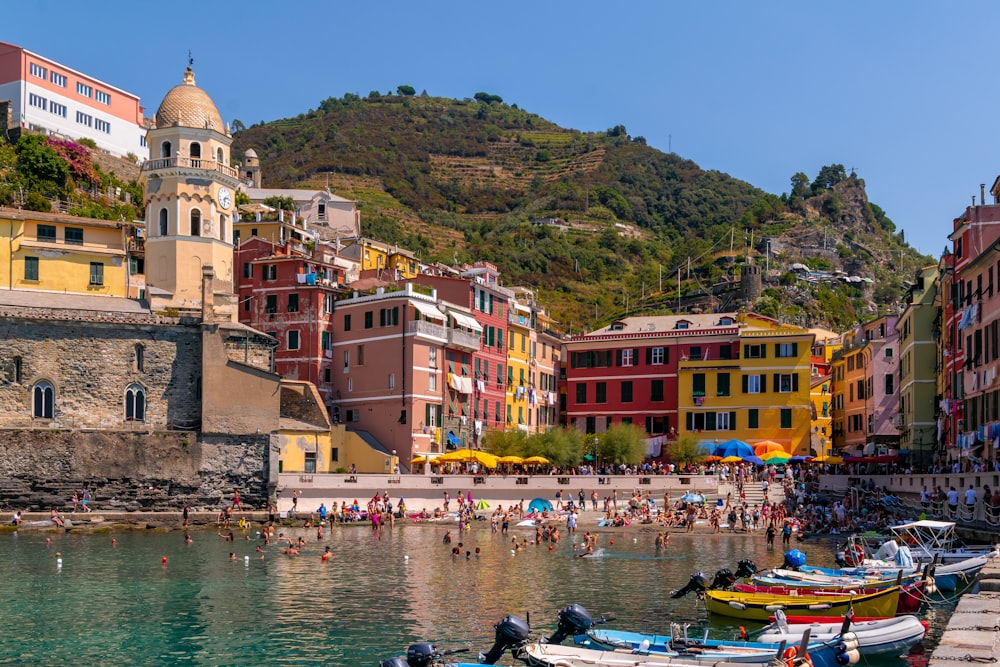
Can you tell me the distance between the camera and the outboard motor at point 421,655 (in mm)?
21234

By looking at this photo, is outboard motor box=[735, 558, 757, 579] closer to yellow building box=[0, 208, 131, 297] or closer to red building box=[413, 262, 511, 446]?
red building box=[413, 262, 511, 446]

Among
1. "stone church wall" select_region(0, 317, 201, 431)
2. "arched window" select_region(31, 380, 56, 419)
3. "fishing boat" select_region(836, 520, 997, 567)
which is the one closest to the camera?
"fishing boat" select_region(836, 520, 997, 567)

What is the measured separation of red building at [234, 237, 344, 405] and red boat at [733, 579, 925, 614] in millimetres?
43111

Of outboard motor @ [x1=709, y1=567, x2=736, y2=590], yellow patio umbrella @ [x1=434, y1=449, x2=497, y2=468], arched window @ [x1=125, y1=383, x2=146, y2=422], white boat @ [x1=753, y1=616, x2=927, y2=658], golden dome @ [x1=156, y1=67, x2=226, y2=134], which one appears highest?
golden dome @ [x1=156, y1=67, x2=226, y2=134]

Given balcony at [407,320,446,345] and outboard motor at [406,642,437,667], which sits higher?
balcony at [407,320,446,345]

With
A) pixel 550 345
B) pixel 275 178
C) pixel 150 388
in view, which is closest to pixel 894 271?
pixel 550 345

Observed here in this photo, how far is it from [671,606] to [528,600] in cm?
446

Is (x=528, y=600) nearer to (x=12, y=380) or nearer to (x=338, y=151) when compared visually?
(x=12, y=380)

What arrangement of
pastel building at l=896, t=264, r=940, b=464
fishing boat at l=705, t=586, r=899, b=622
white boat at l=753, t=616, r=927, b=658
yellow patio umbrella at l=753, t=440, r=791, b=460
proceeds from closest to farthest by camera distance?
white boat at l=753, t=616, r=927, b=658
fishing boat at l=705, t=586, r=899, b=622
pastel building at l=896, t=264, r=940, b=464
yellow patio umbrella at l=753, t=440, r=791, b=460

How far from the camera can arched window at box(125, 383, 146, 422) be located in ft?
195

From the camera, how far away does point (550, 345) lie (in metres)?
86.9

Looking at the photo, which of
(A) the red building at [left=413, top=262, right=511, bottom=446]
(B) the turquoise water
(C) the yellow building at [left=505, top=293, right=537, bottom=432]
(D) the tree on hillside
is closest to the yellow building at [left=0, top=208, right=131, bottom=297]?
(A) the red building at [left=413, top=262, right=511, bottom=446]

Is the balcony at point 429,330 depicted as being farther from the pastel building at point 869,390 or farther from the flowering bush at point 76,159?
the flowering bush at point 76,159

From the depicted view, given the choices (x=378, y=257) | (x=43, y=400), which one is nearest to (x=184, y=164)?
(x=43, y=400)
